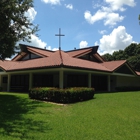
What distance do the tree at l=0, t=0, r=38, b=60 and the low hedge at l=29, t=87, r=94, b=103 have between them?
3.80m

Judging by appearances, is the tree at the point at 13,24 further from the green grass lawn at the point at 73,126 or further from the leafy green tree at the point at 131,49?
the leafy green tree at the point at 131,49

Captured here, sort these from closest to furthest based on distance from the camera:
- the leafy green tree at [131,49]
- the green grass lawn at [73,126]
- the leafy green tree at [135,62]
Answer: the green grass lawn at [73,126] → the leafy green tree at [135,62] → the leafy green tree at [131,49]

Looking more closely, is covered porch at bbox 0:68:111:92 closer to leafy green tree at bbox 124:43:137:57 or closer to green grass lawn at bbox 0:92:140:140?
green grass lawn at bbox 0:92:140:140

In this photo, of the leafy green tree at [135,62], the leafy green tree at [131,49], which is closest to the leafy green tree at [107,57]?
the leafy green tree at [131,49]

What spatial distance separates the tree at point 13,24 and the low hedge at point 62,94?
3798 mm

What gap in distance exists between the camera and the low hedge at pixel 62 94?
1235cm

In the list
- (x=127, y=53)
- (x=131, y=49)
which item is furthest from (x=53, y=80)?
(x=131, y=49)

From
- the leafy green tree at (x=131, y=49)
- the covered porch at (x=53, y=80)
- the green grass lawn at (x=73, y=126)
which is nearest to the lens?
the green grass lawn at (x=73, y=126)

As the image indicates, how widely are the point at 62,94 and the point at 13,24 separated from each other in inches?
256

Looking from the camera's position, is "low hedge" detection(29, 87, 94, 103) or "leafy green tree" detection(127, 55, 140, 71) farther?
"leafy green tree" detection(127, 55, 140, 71)

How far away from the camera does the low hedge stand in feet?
40.5

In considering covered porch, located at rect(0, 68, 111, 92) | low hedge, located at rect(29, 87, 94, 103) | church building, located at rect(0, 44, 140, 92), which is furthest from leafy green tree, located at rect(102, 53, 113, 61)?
low hedge, located at rect(29, 87, 94, 103)

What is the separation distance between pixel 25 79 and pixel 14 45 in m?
11.2

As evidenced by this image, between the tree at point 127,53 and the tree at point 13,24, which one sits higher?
the tree at point 127,53
